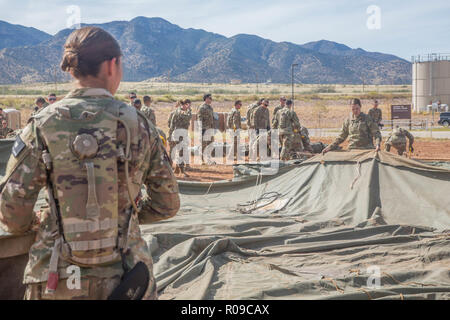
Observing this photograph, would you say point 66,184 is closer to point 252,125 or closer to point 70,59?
point 70,59

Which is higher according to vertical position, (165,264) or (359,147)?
(359,147)

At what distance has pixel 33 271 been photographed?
201 centimetres

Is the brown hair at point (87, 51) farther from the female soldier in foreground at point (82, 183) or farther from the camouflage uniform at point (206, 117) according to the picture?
the camouflage uniform at point (206, 117)

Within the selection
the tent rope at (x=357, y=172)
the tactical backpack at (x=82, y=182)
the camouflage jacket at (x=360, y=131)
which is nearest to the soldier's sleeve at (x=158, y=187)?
the tactical backpack at (x=82, y=182)

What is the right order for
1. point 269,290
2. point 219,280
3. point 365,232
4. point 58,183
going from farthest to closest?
point 365,232 < point 219,280 < point 269,290 < point 58,183

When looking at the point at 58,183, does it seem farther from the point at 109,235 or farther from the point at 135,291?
the point at 135,291

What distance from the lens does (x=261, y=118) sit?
14461 millimetres

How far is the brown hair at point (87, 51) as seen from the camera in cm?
205

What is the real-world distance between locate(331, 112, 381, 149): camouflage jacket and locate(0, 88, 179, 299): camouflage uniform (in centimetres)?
715

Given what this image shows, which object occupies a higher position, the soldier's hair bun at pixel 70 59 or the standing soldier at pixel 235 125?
the soldier's hair bun at pixel 70 59

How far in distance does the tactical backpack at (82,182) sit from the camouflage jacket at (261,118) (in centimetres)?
1253

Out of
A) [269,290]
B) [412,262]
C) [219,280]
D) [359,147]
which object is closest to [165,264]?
[219,280]

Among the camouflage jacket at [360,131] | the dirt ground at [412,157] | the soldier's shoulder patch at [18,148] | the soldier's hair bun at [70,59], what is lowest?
the dirt ground at [412,157]
